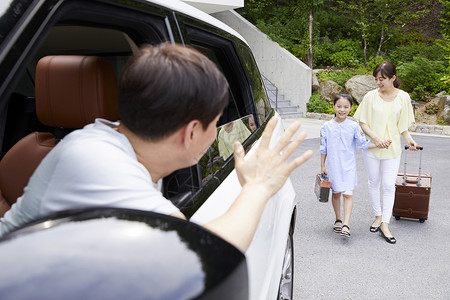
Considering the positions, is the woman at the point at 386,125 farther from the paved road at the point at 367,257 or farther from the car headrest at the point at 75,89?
the car headrest at the point at 75,89

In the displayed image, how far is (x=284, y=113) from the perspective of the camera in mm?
16406

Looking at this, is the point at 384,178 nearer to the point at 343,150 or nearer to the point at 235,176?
the point at 343,150

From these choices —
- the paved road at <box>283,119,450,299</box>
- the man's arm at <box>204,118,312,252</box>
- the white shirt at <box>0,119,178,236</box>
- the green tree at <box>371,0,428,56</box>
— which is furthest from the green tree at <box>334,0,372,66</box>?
the white shirt at <box>0,119,178,236</box>

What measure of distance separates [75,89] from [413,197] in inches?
172

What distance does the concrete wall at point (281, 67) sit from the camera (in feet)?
54.9

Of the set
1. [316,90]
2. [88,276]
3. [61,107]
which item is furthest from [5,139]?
[316,90]

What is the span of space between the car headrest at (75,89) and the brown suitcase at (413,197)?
165 inches

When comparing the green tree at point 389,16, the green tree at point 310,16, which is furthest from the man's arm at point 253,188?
the green tree at point 389,16

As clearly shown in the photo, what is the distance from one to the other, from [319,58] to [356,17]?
8.99 ft

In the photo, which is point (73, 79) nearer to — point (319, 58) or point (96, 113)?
point (96, 113)

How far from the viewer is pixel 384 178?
4.44m

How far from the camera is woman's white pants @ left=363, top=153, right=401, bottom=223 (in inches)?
173

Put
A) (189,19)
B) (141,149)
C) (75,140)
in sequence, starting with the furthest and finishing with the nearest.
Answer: (189,19), (141,149), (75,140)

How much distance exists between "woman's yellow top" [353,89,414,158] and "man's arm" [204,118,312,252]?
342cm
